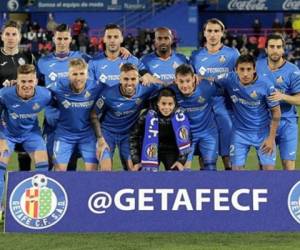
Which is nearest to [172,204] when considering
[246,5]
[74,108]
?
[74,108]

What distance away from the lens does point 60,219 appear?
7.02 meters

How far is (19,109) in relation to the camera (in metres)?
7.80

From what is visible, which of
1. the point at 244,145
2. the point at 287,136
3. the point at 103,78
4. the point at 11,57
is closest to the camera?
the point at 244,145

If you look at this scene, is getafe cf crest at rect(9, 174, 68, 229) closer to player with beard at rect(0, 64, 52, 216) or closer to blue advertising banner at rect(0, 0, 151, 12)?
player with beard at rect(0, 64, 52, 216)

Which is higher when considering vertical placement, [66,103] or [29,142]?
[66,103]

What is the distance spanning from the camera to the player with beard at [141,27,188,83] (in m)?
8.57

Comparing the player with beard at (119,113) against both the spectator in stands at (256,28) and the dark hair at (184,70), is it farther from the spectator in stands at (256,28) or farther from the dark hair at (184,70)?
the spectator in stands at (256,28)

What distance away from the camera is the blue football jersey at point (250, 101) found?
312 inches

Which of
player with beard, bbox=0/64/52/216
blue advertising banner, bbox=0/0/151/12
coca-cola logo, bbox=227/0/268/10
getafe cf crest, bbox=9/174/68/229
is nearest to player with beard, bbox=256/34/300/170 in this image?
player with beard, bbox=0/64/52/216

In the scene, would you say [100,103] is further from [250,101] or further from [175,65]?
[250,101]

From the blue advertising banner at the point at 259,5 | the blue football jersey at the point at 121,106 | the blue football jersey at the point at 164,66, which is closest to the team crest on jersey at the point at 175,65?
the blue football jersey at the point at 164,66

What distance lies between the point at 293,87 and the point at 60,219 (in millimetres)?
2856

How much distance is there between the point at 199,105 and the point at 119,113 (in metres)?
0.84

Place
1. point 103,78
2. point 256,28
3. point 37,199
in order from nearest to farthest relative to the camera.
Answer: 1. point 37,199
2. point 103,78
3. point 256,28
